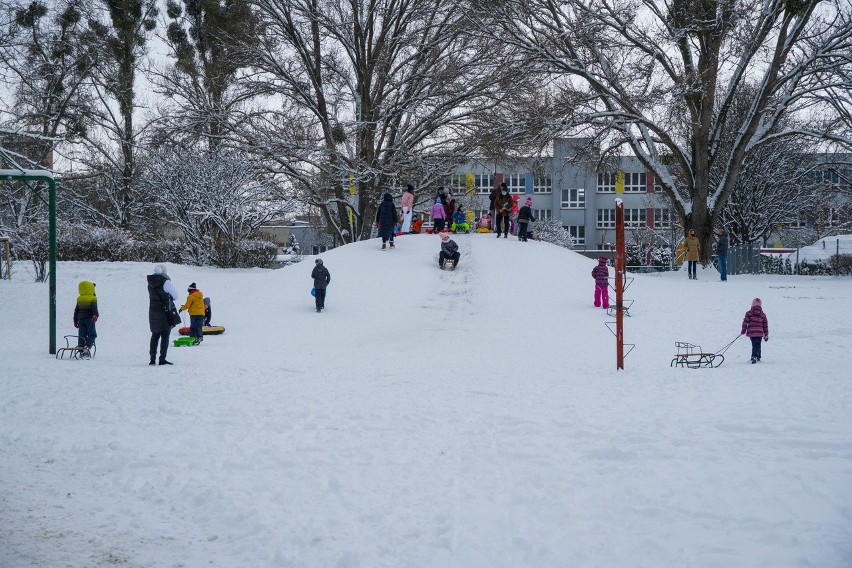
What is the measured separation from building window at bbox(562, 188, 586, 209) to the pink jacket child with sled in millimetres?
52553

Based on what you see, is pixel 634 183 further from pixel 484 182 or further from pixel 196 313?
pixel 196 313

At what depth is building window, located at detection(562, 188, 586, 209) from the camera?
7119cm

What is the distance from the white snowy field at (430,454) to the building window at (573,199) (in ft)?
182

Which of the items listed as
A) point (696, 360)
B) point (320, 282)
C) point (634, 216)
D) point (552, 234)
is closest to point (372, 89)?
point (320, 282)

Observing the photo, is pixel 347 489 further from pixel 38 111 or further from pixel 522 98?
pixel 38 111

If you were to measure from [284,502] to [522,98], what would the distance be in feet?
81.3

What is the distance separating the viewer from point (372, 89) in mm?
30359

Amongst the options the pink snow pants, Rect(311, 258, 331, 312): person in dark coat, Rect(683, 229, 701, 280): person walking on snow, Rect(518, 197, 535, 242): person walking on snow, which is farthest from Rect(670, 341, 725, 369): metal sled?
Rect(683, 229, 701, 280): person walking on snow

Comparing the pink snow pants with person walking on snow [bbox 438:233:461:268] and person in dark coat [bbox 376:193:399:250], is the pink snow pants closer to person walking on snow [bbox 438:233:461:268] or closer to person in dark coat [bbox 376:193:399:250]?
person walking on snow [bbox 438:233:461:268]

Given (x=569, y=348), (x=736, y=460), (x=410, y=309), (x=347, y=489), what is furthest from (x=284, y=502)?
(x=410, y=309)

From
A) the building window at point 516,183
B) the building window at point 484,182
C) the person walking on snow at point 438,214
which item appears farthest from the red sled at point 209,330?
the building window at point 516,183

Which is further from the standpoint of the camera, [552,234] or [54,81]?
[552,234]

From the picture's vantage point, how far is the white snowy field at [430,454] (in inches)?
194

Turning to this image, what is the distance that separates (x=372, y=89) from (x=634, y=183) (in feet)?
149
